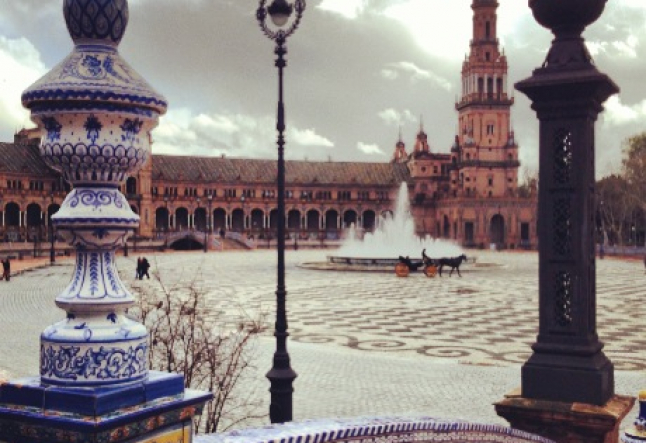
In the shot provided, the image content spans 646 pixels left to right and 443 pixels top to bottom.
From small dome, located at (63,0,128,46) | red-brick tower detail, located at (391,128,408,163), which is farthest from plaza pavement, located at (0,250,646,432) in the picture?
red-brick tower detail, located at (391,128,408,163)

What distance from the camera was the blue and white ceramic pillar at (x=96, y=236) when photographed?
2.73 meters

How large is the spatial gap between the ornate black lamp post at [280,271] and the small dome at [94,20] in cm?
638

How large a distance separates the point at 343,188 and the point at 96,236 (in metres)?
110

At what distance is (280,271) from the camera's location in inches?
376

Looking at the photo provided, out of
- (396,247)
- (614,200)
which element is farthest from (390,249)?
(614,200)

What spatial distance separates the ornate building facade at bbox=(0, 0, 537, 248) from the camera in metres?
92.0

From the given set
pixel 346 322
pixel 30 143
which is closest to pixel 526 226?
pixel 30 143

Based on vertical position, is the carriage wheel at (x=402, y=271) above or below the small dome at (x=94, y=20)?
below

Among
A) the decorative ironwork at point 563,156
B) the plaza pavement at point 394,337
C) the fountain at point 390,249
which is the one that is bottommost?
the plaza pavement at point 394,337

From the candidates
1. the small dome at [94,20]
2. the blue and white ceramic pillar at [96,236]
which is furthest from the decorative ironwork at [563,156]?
the small dome at [94,20]

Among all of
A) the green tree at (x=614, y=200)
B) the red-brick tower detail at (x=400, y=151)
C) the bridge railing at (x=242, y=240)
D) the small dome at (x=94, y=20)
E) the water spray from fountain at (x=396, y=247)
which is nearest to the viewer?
the small dome at (x=94, y=20)

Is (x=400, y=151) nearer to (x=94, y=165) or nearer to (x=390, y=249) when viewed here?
(x=390, y=249)

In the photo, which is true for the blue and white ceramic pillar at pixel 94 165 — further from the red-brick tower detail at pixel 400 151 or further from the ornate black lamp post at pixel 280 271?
the red-brick tower detail at pixel 400 151

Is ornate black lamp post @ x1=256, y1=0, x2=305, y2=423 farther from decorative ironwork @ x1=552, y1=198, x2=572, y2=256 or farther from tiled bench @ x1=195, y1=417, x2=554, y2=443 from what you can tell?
tiled bench @ x1=195, y1=417, x2=554, y2=443
